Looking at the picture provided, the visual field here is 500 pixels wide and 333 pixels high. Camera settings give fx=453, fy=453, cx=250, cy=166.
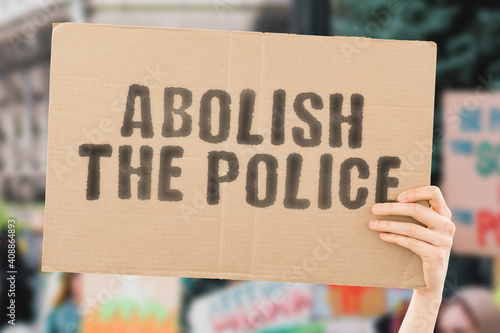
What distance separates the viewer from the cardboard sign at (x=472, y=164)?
2041 mm

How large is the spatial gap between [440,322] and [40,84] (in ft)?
6.93

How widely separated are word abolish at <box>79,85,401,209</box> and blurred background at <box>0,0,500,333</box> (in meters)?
0.97

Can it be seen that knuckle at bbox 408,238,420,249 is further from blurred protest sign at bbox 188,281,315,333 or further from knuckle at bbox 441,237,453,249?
blurred protest sign at bbox 188,281,315,333

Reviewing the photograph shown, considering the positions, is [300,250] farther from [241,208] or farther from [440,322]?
[440,322]

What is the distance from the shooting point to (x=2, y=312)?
200 centimetres

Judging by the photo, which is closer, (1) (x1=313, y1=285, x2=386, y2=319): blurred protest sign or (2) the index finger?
(2) the index finger

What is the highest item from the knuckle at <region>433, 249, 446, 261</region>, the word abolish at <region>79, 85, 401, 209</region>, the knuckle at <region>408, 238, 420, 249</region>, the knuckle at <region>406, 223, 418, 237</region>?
the word abolish at <region>79, 85, 401, 209</region>

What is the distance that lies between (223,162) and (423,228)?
483 millimetres

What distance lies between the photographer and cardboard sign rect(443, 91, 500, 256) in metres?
2.04

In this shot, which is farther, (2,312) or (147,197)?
(2,312)

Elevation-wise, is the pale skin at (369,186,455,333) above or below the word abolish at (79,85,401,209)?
below

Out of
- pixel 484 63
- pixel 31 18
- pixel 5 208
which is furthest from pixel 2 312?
pixel 484 63

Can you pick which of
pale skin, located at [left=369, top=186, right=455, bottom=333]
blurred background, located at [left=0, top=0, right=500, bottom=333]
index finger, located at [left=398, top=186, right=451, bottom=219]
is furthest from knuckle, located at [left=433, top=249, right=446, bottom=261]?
blurred background, located at [left=0, top=0, right=500, bottom=333]

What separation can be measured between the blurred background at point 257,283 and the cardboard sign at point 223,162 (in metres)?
0.95
